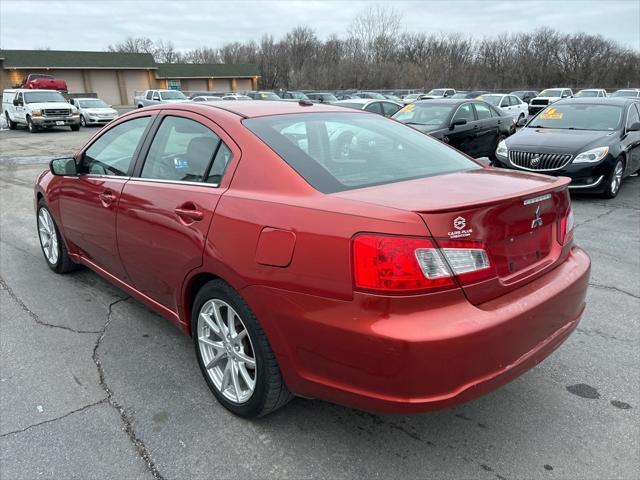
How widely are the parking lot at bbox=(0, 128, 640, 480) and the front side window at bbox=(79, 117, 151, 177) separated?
114 centimetres

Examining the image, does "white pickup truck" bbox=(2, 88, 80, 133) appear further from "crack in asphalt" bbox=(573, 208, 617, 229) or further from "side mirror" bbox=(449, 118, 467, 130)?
"crack in asphalt" bbox=(573, 208, 617, 229)

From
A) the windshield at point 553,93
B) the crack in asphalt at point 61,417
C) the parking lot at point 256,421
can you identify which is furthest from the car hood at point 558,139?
the windshield at point 553,93

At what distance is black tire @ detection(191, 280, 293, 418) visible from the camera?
7.63 ft

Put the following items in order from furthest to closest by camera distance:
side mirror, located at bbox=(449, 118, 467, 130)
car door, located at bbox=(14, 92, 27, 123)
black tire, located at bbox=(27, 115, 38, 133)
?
car door, located at bbox=(14, 92, 27, 123), black tire, located at bbox=(27, 115, 38, 133), side mirror, located at bbox=(449, 118, 467, 130)

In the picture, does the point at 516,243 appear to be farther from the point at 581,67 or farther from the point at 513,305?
the point at 581,67

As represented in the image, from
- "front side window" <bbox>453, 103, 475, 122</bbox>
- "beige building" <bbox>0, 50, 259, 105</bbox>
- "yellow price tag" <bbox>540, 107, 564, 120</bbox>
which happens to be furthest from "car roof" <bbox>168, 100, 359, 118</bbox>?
"beige building" <bbox>0, 50, 259, 105</bbox>

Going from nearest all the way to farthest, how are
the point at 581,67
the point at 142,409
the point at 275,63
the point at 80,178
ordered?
the point at 142,409 < the point at 80,178 < the point at 581,67 < the point at 275,63

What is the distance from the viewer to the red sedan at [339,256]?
6.35 feet

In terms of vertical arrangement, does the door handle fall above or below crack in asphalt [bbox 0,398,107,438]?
above

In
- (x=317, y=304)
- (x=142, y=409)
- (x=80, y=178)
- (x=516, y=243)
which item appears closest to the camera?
(x=317, y=304)

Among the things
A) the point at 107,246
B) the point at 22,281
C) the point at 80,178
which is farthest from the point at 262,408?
the point at 22,281

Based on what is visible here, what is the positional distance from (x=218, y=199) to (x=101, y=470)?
1375 millimetres

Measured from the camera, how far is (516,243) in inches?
88.0

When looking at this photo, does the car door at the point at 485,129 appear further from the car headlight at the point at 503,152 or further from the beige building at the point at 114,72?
the beige building at the point at 114,72
